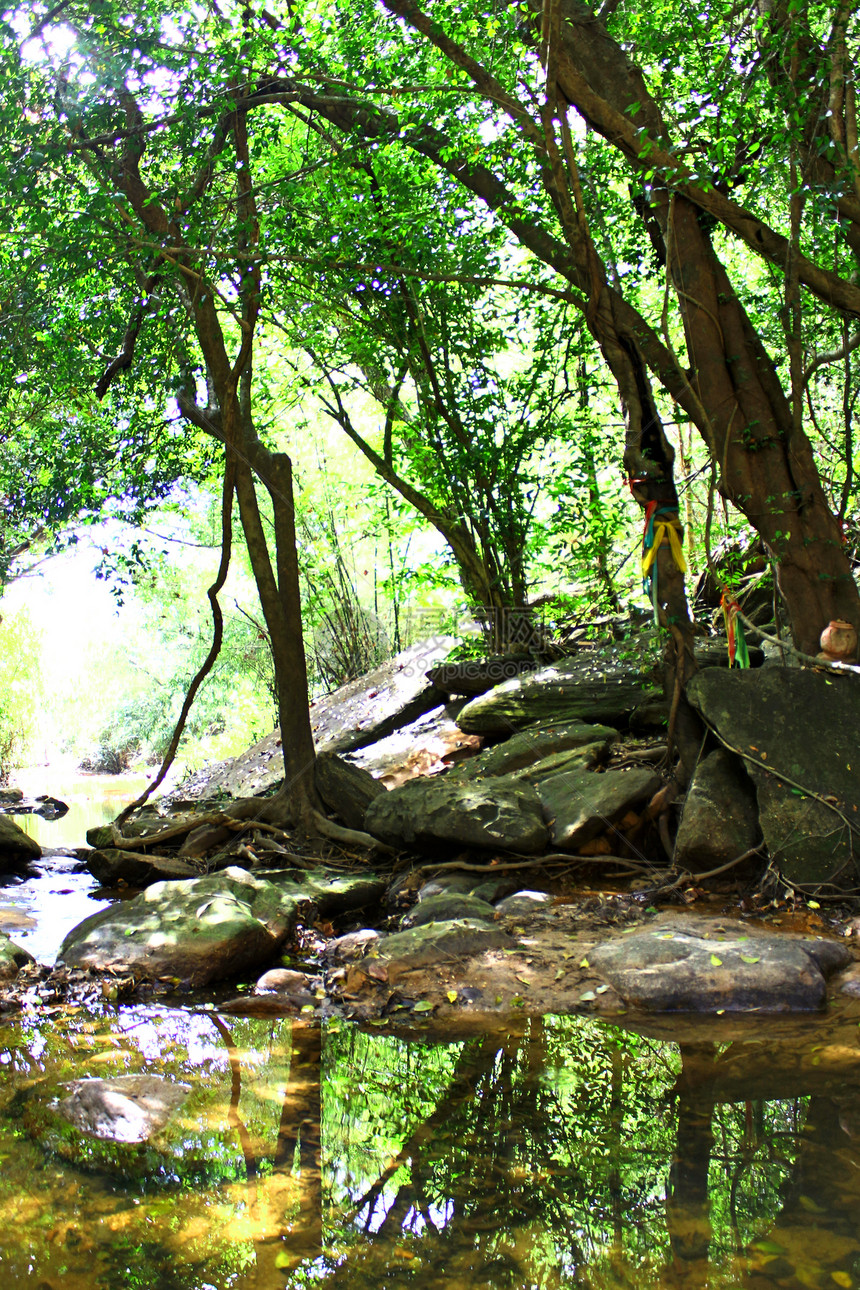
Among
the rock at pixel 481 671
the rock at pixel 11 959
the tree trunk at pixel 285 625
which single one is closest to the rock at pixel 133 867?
the tree trunk at pixel 285 625

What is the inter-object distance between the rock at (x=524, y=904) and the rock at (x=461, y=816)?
391 millimetres

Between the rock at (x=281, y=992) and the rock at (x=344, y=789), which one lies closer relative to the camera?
the rock at (x=281, y=992)

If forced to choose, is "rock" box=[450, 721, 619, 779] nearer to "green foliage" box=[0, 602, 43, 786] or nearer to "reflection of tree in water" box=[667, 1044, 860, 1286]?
"reflection of tree in water" box=[667, 1044, 860, 1286]

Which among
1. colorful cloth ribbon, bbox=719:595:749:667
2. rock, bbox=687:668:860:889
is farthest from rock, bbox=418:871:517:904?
colorful cloth ribbon, bbox=719:595:749:667

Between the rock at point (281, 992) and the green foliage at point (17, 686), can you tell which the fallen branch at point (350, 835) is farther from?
the green foliage at point (17, 686)

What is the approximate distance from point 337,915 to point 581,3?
600cm

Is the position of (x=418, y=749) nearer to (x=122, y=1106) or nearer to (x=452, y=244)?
(x=452, y=244)

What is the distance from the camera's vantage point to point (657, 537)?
18.7 feet

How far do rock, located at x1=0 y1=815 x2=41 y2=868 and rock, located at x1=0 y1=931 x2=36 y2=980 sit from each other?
147 inches

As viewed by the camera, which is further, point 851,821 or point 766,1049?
point 851,821

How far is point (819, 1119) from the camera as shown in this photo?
2686 mm

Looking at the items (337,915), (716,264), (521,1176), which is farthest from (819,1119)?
(716,264)

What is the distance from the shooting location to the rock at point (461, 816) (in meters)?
5.57

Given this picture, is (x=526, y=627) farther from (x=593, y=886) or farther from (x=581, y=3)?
(x=581, y=3)
